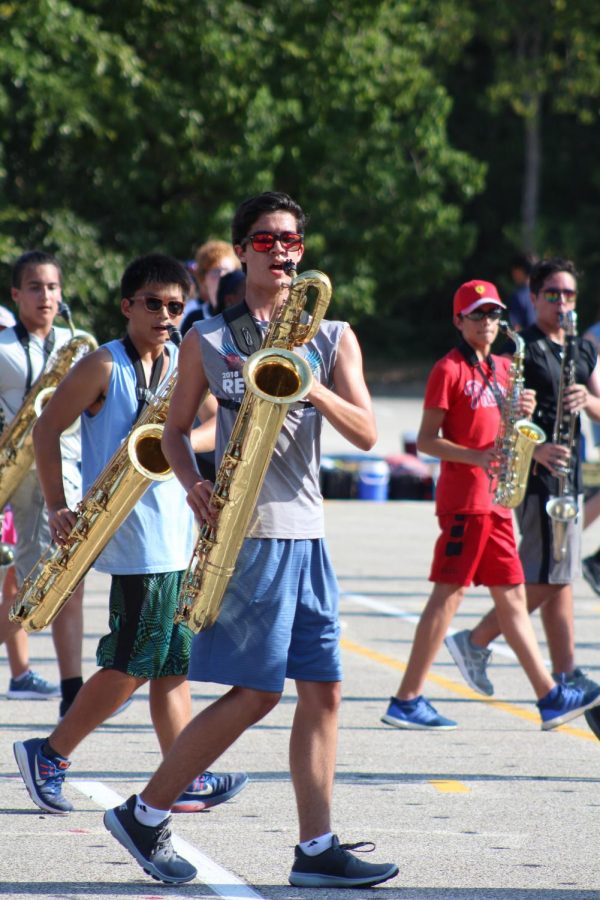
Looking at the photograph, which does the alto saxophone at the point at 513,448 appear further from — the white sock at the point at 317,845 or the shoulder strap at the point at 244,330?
the white sock at the point at 317,845

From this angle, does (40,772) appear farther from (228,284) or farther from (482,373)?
(482,373)

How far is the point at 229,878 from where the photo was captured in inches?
182

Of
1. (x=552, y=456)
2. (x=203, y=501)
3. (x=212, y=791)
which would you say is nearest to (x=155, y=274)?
(x=203, y=501)

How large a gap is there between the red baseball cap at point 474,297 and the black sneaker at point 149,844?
3311mm

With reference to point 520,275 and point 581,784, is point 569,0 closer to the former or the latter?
point 520,275

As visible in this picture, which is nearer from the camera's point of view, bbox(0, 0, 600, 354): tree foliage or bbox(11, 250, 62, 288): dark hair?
bbox(11, 250, 62, 288): dark hair

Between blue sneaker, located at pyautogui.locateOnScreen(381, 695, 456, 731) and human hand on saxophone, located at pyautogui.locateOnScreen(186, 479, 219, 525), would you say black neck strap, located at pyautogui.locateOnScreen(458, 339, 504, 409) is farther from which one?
human hand on saxophone, located at pyautogui.locateOnScreen(186, 479, 219, 525)

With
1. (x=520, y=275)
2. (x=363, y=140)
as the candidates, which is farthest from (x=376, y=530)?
(x=363, y=140)

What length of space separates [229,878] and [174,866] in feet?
0.64

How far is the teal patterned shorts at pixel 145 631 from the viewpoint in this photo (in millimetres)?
5250

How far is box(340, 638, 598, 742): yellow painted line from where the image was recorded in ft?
23.4

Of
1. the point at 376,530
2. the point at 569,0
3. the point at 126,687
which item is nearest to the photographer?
the point at 126,687

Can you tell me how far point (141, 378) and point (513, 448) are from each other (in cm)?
207

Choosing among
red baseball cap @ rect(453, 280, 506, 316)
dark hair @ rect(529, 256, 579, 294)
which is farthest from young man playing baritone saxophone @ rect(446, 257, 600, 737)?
red baseball cap @ rect(453, 280, 506, 316)
